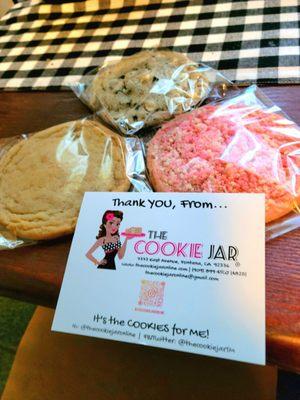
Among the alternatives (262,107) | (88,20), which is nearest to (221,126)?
(262,107)

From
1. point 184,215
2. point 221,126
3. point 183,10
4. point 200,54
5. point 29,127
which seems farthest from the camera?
point 183,10

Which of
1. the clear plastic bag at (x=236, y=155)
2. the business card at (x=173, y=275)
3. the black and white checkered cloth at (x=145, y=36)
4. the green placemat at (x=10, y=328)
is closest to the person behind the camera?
the business card at (x=173, y=275)

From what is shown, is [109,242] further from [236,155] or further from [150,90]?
[150,90]

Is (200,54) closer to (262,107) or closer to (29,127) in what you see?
(262,107)

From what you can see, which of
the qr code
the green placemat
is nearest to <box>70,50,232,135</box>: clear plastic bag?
the qr code

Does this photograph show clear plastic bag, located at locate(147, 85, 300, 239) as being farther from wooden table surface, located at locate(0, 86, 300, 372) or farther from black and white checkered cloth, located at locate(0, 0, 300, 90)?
black and white checkered cloth, located at locate(0, 0, 300, 90)

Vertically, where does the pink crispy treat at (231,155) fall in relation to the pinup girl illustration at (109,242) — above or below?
above

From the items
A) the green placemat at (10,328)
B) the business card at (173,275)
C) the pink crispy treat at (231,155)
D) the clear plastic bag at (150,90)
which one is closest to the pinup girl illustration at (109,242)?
the business card at (173,275)

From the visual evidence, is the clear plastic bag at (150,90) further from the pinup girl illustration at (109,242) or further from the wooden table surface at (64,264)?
the pinup girl illustration at (109,242)
